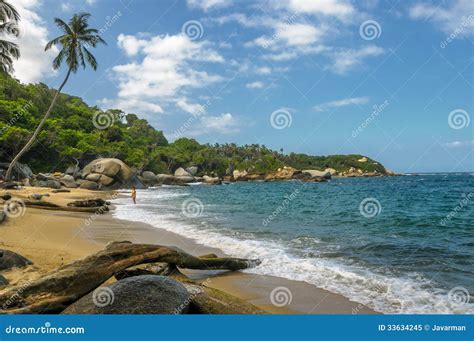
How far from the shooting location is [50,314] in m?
5.28

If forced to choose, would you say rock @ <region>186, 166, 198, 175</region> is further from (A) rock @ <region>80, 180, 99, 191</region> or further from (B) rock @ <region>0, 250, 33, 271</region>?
(B) rock @ <region>0, 250, 33, 271</region>

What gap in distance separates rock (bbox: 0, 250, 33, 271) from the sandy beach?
0.23 m

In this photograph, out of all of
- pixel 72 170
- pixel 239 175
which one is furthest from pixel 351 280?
pixel 239 175

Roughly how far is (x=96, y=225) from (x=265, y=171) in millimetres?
113440

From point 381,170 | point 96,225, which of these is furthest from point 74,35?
point 381,170

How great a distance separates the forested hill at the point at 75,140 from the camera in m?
47.9

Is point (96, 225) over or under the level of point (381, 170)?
under

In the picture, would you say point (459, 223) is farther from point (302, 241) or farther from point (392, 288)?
point (392, 288)

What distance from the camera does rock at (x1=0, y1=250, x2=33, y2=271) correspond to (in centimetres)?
798

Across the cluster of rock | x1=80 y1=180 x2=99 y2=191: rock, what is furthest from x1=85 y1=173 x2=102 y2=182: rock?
the cluster of rock

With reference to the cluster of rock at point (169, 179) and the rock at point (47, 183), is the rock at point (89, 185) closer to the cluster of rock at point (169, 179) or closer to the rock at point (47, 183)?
the rock at point (47, 183)

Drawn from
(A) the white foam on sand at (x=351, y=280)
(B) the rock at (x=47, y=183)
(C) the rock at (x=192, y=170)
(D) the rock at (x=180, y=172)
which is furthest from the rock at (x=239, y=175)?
(A) the white foam on sand at (x=351, y=280)

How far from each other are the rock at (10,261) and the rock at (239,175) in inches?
4475

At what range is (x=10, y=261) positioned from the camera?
808 cm
